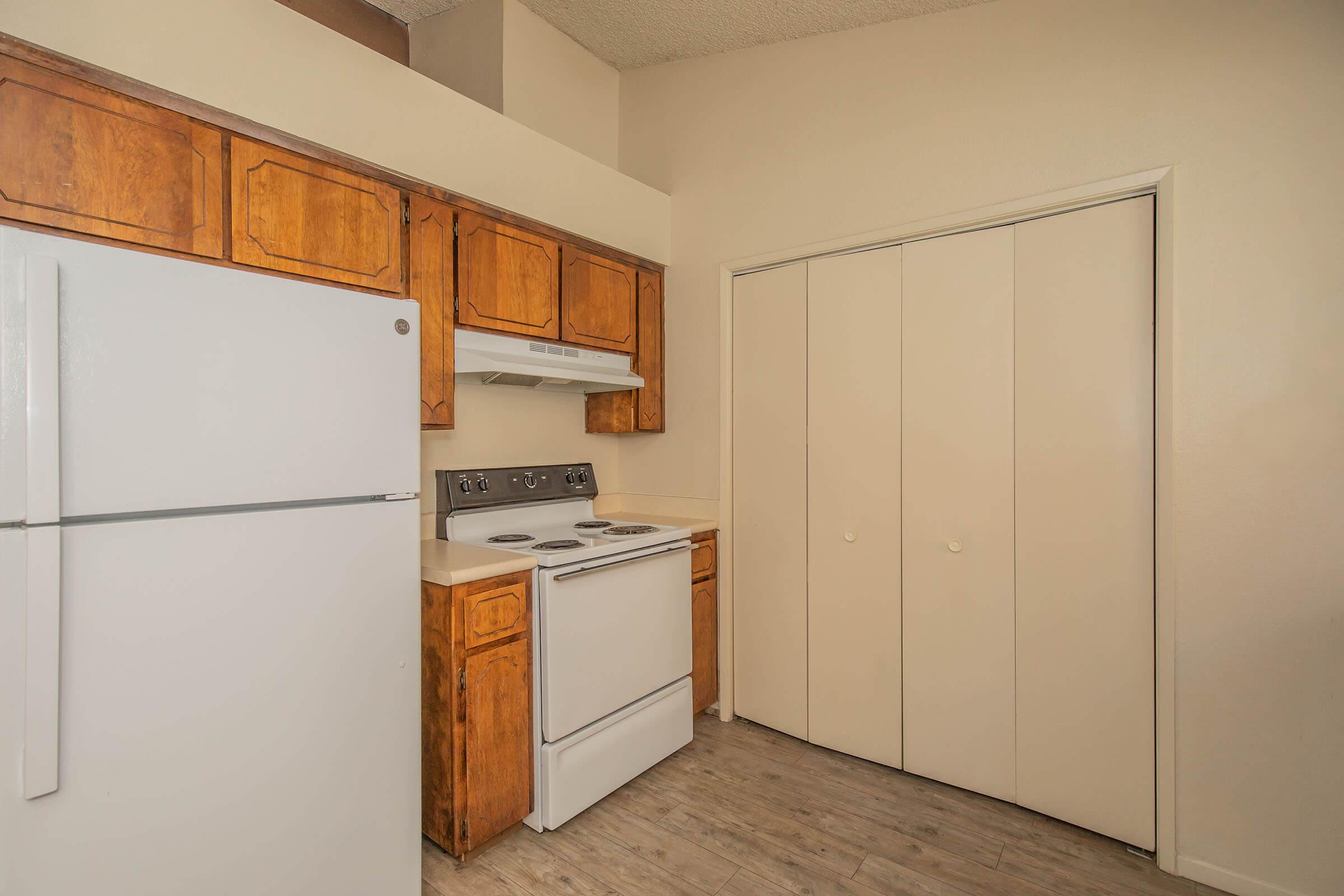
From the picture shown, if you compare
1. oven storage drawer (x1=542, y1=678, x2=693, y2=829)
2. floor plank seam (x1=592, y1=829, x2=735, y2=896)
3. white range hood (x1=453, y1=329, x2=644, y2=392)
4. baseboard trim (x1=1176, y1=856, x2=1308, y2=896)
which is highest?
white range hood (x1=453, y1=329, x2=644, y2=392)

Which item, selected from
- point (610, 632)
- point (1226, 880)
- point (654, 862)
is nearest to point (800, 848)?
point (654, 862)

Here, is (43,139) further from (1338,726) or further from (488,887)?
(1338,726)

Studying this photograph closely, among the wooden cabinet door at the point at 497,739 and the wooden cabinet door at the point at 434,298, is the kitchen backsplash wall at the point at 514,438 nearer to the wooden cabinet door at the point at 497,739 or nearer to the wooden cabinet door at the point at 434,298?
the wooden cabinet door at the point at 434,298

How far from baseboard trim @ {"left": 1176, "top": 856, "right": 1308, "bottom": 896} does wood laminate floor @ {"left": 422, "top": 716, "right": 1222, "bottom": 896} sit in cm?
3

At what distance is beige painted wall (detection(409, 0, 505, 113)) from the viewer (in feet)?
8.97

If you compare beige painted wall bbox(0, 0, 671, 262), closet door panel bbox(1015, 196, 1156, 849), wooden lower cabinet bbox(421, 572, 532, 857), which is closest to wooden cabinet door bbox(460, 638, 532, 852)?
wooden lower cabinet bbox(421, 572, 532, 857)

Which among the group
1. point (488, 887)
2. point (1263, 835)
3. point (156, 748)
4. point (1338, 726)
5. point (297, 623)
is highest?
point (297, 623)

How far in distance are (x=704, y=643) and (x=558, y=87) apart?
8.66 ft

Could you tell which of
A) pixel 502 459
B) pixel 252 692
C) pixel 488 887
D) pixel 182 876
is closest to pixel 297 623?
pixel 252 692

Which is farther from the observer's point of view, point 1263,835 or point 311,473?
point 1263,835

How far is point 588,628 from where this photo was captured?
7.33 ft

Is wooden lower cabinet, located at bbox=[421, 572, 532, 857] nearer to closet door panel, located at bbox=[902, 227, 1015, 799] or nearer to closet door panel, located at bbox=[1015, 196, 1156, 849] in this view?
closet door panel, located at bbox=[902, 227, 1015, 799]

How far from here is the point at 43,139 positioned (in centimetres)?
142

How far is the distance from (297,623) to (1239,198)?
272 centimetres
